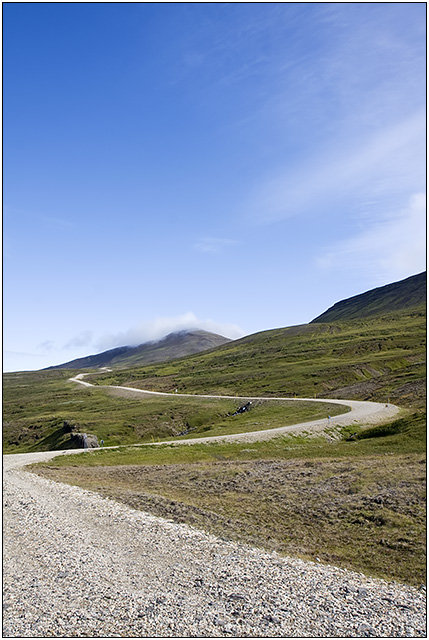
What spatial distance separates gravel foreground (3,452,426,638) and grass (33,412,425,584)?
7.02ft

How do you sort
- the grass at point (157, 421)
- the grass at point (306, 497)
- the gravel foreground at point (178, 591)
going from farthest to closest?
1. the grass at point (157, 421)
2. the grass at point (306, 497)
3. the gravel foreground at point (178, 591)

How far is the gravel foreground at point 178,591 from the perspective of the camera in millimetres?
15312

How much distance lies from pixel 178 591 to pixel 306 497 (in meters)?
15.6

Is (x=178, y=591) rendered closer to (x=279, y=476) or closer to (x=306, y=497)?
(x=306, y=497)

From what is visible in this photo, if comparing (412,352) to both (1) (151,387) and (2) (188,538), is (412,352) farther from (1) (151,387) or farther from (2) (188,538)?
(2) (188,538)

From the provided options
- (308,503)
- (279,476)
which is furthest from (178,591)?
(279,476)

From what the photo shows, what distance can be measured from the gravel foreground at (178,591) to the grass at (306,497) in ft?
7.02

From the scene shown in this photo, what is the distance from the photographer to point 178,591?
1777 centimetres

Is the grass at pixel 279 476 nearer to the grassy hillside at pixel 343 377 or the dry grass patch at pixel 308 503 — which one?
the dry grass patch at pixel 308 503

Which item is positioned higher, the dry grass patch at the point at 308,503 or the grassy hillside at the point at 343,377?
the grassy hillside at the point at 343,377

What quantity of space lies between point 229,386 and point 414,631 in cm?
14194

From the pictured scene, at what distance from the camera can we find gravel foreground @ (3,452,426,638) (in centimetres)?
1531

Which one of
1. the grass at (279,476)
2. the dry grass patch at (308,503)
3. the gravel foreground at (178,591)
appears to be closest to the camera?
the gravel foreground at (178,591)

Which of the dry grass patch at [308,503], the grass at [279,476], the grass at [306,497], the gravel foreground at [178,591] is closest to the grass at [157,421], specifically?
the grass at [279,476]
